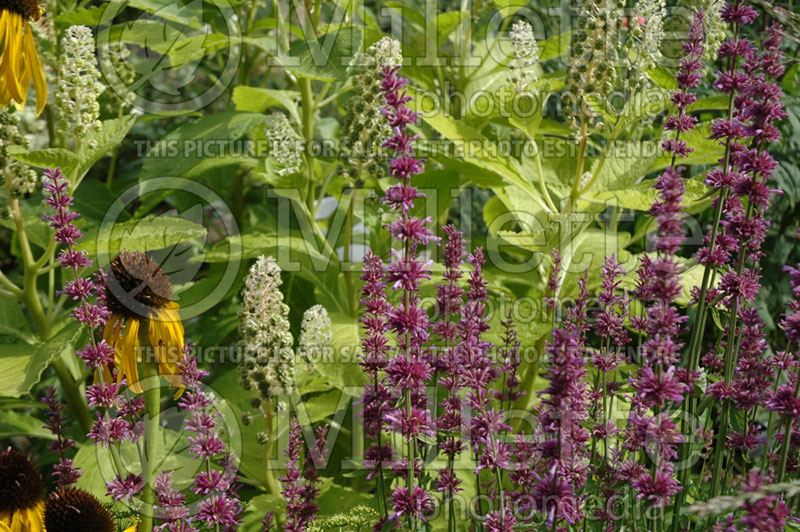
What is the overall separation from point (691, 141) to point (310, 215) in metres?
0.98

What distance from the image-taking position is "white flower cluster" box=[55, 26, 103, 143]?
1745 millimetres

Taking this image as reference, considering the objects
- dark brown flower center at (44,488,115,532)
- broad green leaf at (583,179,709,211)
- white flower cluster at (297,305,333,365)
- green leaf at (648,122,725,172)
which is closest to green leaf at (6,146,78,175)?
white flower cluster at (297,305,333,365)

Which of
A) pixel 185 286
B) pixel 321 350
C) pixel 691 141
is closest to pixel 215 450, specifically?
pixel 321 350

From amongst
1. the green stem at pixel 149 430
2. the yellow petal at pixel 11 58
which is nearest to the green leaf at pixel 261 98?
the yellow petal at pixel 11 58

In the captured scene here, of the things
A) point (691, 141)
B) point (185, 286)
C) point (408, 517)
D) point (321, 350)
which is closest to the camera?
point (408, 517)

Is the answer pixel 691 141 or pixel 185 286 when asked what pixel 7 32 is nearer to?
pixel 185 286

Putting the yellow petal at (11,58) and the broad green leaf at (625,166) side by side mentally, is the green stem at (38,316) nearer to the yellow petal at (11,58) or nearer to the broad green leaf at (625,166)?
the yellow petal at (11,58)

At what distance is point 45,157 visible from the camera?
172 centimetres

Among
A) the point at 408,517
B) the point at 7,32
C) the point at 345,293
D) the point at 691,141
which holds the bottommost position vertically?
the point at 408,517

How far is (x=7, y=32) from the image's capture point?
1562 mm

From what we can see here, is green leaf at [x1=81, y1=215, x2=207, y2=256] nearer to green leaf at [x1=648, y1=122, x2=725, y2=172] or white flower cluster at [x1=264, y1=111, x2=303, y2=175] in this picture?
white flower cluster at [x1=264, y1=111, x2=303, y2=175]

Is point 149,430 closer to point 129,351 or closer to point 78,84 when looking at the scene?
point 129,351

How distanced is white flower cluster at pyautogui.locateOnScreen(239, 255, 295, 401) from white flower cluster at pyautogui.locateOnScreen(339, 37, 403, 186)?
0.39 metres

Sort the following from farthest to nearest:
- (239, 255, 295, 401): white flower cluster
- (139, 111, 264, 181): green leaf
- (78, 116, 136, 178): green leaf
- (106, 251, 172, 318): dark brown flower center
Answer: (139, 111, 264, 181): green leaf < (78, 116, 136, 178): green leaf < (239, 255, 295, 401): white flower cluster < (106, 251, 172, 318): dark brown flower center
